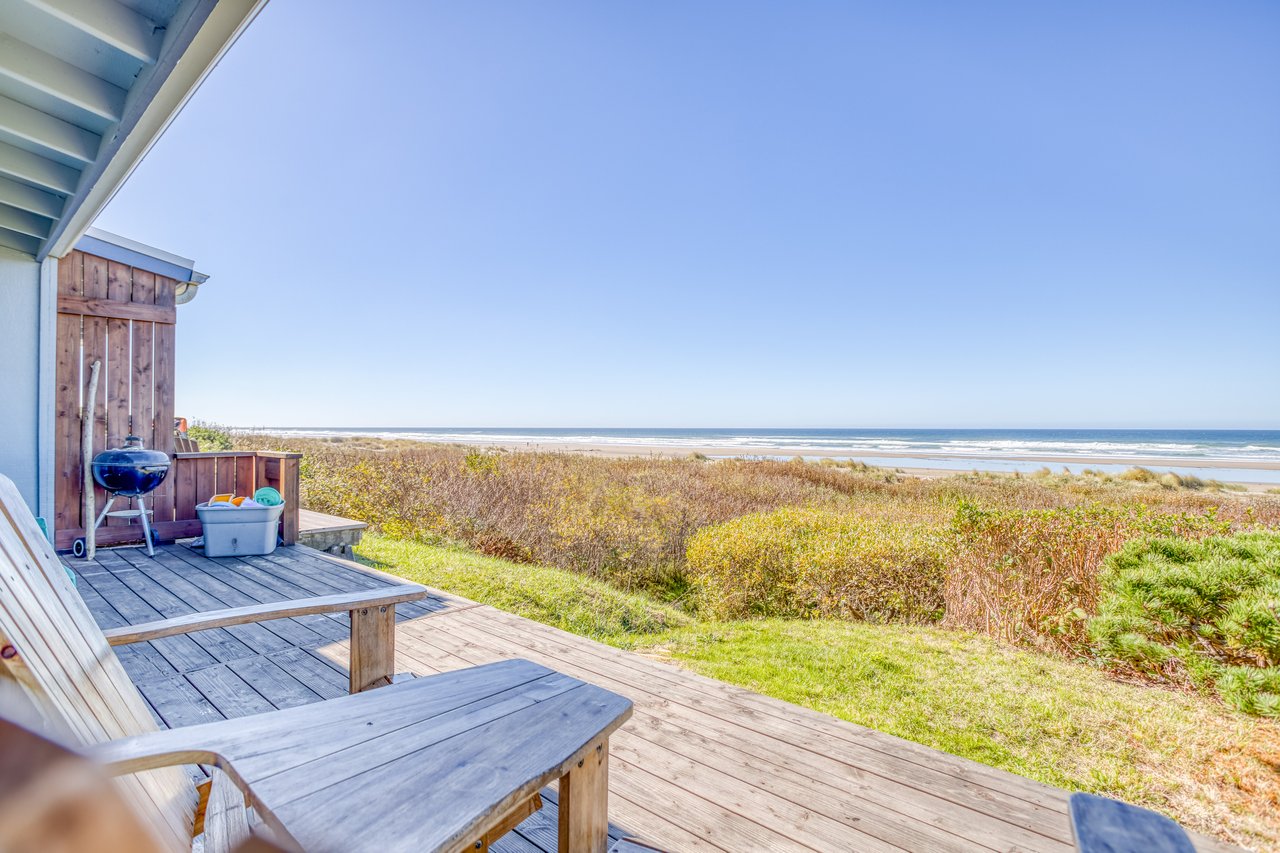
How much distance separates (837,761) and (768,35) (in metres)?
9.34

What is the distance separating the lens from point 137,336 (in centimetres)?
509

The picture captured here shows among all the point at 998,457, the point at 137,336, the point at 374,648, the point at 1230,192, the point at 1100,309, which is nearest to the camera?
the point at 374,648

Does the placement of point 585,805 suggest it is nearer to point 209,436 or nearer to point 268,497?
point 268,497

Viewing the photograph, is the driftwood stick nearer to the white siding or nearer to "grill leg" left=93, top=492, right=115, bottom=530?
"grill leg" left=93, top=492, right=115, bottom=530

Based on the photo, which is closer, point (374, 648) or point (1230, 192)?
point (374, 648)

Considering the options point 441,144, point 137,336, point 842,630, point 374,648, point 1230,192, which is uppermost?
point 1230,192

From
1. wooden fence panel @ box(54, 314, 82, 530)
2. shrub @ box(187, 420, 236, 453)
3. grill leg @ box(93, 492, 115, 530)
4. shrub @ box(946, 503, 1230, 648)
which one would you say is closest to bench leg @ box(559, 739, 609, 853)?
shrub @ box(946, 503, 1230, 648)

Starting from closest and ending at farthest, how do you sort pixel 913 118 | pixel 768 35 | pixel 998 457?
pixel 768 35
pixel 913 118
pixel 998 457

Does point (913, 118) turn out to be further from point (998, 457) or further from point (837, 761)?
point (998, 457)

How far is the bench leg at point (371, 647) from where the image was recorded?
1987mm

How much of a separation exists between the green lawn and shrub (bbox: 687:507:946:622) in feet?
1.57

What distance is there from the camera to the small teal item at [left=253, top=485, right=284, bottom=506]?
17.3 ft

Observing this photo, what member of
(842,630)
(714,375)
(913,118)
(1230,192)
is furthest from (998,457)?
Result: (842,630)

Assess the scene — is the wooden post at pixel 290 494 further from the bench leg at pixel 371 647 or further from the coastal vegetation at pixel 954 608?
the bench leg at pixel 371 647
